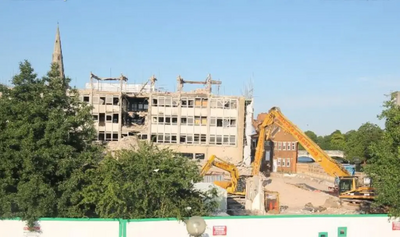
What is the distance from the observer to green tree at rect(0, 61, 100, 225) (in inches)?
609

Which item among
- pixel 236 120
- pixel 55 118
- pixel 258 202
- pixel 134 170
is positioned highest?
pixel 236 120

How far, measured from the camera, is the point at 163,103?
188ft

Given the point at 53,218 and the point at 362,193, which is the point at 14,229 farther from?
the point at 362,193

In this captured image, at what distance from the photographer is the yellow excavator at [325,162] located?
111 feet

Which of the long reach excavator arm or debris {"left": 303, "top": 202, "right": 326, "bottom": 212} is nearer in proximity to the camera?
debris {"left": 303, "top": 202, "right": 326, "bottom": 212}

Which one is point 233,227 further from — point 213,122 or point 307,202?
point 213,122

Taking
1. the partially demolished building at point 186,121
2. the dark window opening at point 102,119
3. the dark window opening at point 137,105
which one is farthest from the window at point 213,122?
the dark window opening at point 102,119

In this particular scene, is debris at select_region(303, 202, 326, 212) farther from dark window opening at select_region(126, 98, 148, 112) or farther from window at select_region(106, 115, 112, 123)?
dark window opening at select_region(126, 98, 148, 112)

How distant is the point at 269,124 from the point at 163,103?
19102 millimetres

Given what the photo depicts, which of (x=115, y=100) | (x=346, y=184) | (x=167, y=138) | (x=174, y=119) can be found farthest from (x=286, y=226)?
(x=115, y=100)

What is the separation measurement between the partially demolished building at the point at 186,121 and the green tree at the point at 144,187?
38.8 meters

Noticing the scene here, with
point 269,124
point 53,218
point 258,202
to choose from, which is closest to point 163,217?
point 53,218

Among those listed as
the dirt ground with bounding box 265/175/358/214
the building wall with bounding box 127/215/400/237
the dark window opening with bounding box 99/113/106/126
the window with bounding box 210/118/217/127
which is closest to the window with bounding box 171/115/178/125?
the window with bounding box 210/118/217/127

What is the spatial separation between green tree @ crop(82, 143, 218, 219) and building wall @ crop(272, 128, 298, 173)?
55.1m
